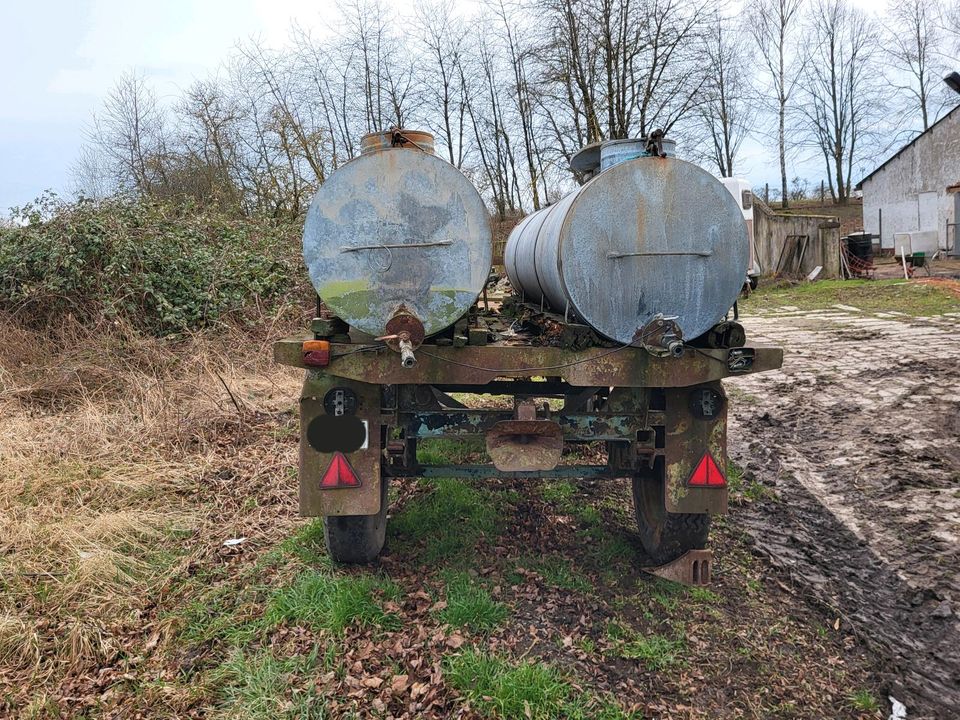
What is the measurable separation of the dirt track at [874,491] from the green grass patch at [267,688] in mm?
2478

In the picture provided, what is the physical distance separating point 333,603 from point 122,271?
20.4ft

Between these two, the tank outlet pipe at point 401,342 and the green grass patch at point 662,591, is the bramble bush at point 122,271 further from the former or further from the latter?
the green grass patch at point 662,591

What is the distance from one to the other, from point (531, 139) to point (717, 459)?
21.6 metres

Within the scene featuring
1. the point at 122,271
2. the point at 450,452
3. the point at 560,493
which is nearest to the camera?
the point at 560,493

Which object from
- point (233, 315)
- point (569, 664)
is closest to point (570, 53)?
point (233, 315)

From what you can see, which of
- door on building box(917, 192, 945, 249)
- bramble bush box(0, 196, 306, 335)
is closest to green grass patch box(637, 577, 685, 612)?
bramble bush box(0, 196, 306, 335)

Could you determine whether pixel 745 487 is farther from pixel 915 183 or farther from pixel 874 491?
pixel 915 183

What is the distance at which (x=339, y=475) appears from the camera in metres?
3.44

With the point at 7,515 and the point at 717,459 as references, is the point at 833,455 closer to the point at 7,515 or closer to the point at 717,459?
the point at 717,459

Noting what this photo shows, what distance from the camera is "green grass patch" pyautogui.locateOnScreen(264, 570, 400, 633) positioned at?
332 centimetres

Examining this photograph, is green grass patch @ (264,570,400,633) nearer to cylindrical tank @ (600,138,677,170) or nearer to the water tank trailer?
the water tank trailer

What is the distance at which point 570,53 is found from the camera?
1861cm

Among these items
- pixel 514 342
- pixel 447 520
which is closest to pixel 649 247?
pixel 514 342

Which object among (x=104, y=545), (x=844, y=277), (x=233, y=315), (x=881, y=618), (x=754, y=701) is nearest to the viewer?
(x=754, y=701)
